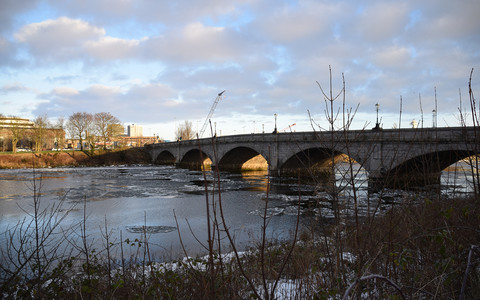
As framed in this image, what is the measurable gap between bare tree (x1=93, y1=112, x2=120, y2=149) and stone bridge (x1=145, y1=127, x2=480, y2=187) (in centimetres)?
1230

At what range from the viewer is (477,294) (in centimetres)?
330

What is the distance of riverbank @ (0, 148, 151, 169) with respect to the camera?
52.2 metres

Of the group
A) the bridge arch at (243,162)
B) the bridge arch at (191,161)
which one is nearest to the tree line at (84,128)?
the bridge arch at (191,161)

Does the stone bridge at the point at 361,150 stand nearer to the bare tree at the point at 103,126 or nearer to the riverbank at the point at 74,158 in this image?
the riverbank at the point at 74,158

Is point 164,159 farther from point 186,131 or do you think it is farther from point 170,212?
point 170,212

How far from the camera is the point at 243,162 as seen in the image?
50.6 meters

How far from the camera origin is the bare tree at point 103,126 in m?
72.2

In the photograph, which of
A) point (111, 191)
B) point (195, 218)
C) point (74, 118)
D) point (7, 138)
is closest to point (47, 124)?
point (74, 118)

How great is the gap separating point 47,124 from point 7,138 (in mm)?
20036

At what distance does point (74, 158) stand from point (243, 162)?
112ft

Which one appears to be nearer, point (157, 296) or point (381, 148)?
point (157, 296)

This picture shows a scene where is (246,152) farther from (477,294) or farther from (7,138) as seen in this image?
(7,138)

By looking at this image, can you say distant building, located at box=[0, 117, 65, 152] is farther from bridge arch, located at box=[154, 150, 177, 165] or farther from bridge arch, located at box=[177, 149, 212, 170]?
bridge arch, located at box=[177, 149, 212, 170]

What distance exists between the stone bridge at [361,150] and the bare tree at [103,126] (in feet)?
40.3
